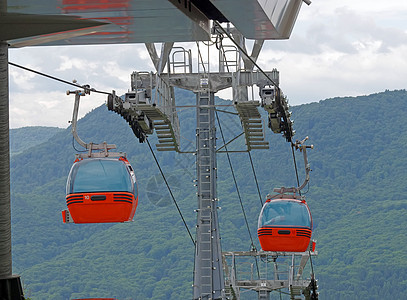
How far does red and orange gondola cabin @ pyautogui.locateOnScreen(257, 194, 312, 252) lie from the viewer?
1920 cm

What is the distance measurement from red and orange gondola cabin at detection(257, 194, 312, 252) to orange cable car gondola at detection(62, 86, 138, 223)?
→ 8173 millimetres

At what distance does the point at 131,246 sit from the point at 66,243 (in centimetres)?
1330

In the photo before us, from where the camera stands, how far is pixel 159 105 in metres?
18.5

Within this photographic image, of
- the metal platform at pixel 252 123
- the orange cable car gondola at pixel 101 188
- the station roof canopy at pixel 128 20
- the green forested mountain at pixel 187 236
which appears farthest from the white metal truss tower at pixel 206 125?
the green forested mountain at pixel 187 236

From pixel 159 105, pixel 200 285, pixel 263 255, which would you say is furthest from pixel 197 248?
pixel 263 255

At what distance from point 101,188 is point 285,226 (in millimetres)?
8658

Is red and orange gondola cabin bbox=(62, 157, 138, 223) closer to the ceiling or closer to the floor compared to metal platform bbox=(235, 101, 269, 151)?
closer to the floor

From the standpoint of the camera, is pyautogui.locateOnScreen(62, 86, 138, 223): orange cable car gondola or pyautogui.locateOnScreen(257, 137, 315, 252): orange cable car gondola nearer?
pyautogui.locateOnScreen(62, 86, 138, 223): orange cable car gondola

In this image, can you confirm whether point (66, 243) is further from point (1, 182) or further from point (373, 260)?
point (1, 182)

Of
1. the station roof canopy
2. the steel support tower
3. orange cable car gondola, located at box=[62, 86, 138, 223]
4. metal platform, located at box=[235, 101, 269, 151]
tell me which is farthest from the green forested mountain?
the station roof canopy

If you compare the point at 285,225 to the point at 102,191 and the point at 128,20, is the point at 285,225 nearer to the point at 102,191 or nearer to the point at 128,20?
the point at 102,191

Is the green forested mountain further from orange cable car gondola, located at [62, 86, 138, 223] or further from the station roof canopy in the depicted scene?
the station roof canopy

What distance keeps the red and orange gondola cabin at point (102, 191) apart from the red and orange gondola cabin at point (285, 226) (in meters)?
8.24

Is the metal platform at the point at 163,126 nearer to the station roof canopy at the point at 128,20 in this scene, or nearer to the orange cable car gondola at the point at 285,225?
the orange cable car gondola at the point at 285,225
